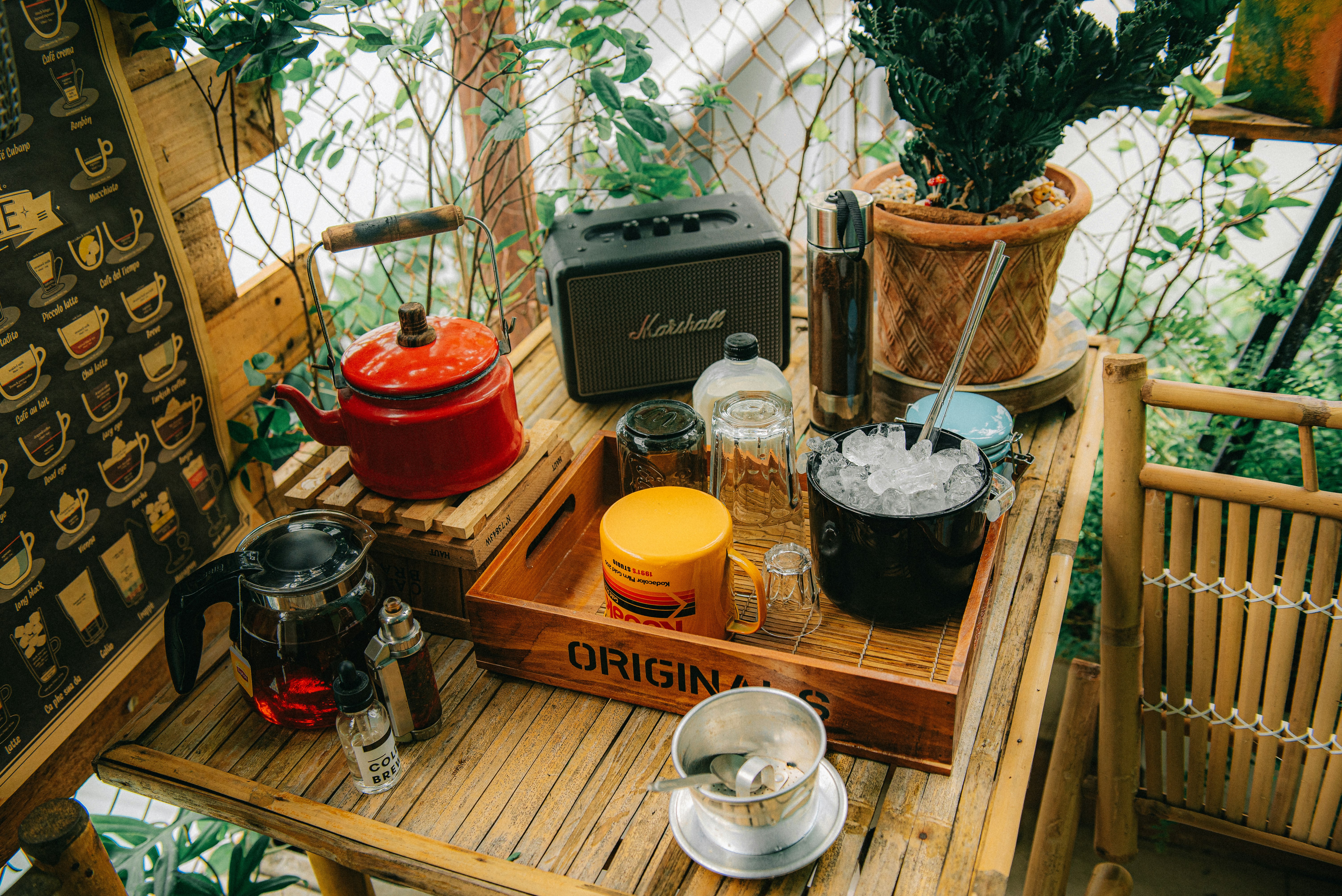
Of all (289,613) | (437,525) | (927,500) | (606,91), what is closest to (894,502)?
(927,500)

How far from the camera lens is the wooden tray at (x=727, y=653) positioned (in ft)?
3.06

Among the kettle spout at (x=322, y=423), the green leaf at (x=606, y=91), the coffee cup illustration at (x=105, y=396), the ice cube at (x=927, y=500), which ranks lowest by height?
the ice cube at (x=927, y=500)

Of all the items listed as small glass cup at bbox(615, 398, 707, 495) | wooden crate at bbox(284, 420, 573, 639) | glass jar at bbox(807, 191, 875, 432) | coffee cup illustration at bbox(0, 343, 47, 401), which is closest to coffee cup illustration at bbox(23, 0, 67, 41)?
coffee cup illustration at bbox(0, 343, 47, 401)

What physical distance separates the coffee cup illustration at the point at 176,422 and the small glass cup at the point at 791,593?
79 cm

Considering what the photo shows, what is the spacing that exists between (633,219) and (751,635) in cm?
74

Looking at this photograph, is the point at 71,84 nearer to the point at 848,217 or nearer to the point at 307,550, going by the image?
the point at 307,550

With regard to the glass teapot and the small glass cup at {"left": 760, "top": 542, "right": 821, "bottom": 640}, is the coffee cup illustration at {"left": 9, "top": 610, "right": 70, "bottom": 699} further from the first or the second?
the small glass cup at {"left": 760, "top": 542, "right": 821, "bottom": 640}

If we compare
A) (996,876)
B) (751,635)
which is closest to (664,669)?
(751,635)

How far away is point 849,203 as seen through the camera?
1.25 m

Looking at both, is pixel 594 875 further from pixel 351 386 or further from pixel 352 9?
pixel 352 9

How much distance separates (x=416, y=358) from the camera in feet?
3.54

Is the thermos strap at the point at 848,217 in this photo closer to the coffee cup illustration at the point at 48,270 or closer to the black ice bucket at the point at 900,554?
the black ice bucket at the point at 900,554

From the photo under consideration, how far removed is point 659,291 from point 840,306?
0.28 metres

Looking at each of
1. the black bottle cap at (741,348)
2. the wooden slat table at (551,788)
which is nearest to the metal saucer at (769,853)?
the wooden slat table at (551,788)
